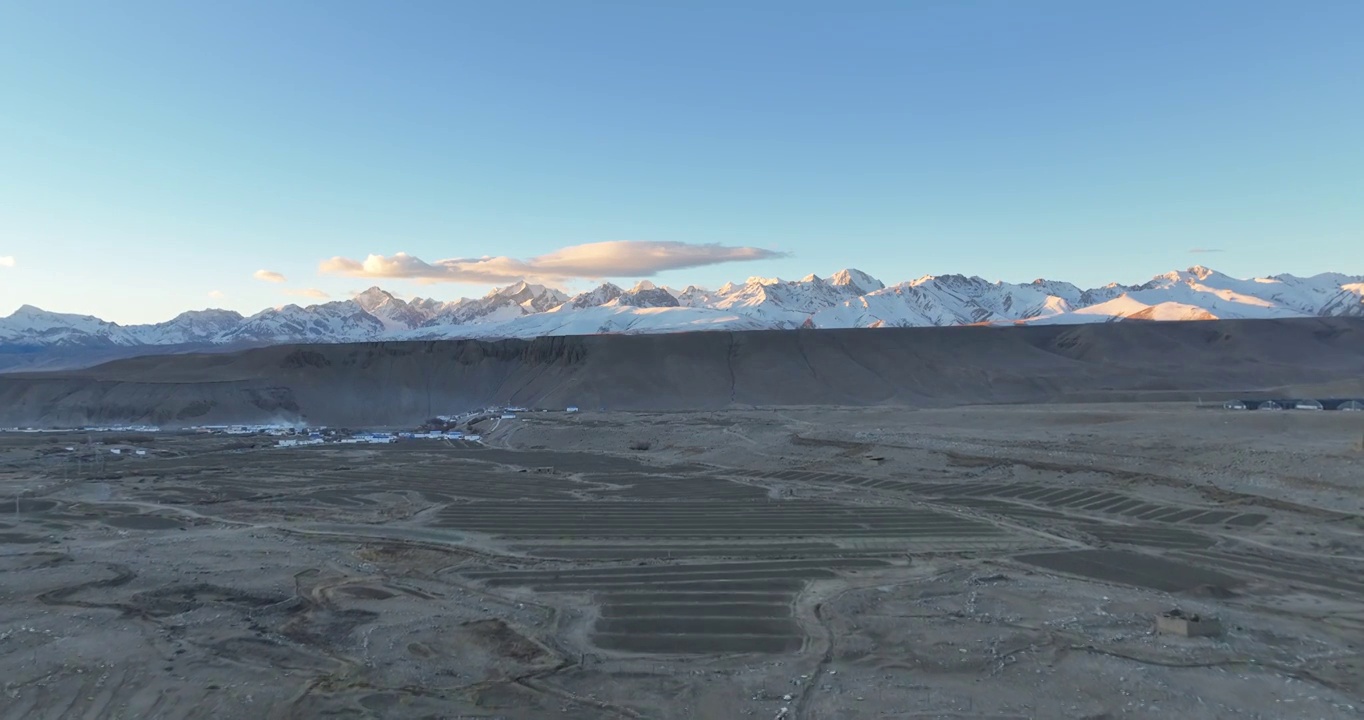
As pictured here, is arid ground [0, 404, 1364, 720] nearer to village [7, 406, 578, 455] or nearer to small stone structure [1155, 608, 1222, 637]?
small stone structure [1155, 608, 1222, 637]

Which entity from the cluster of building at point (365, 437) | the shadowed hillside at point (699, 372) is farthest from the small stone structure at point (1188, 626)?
the shadowed hillside at point (699, 372)

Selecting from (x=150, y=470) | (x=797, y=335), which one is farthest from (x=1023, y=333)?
(x=150, y=470)

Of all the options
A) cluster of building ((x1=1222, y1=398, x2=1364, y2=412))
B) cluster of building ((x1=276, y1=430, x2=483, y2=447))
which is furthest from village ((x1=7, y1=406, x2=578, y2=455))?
cluster of building ((x1=1222, y1=398, x2=1364, y2=412))

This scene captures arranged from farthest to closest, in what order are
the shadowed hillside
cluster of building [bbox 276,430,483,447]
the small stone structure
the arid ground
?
the shadowed hillside
cluster of building [bbox 276,430,483,447]
the small stone structure
the arid ground

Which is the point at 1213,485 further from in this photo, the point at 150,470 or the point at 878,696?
the point at 150,470

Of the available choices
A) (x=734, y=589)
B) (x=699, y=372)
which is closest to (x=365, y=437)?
(x=699, y=372)

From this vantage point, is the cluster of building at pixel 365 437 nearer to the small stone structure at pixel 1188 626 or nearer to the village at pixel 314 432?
the village at pixel 314 432

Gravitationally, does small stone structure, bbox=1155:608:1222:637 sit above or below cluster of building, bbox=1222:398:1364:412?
below
